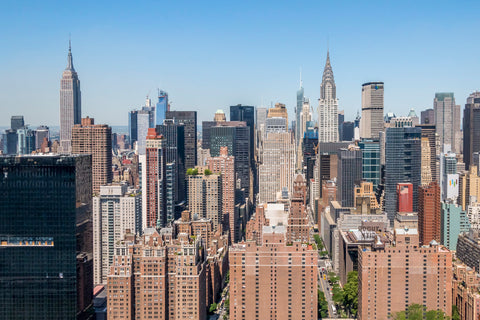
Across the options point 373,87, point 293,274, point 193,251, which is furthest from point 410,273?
point 373,87

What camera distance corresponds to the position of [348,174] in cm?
8506

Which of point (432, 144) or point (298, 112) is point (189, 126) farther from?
point (298, 112)

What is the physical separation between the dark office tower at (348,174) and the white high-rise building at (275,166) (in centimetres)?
1972

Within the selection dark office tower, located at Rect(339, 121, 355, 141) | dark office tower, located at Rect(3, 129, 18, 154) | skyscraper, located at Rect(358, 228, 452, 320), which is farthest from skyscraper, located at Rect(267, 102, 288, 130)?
skyscraper, located at Rect(358, 228, 452, 320)

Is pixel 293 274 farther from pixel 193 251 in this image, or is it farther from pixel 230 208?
pixel 230 208

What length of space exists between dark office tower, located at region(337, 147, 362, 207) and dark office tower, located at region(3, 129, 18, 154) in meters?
40.8

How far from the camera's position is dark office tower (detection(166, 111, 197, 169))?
Answer: 3973 inches

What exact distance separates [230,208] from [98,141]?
18.8 metres

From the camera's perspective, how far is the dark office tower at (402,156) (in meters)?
82.9

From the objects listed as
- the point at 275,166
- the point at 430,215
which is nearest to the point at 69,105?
the point at 275,166

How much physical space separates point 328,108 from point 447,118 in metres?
25.5

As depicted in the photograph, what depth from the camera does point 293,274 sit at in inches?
1558

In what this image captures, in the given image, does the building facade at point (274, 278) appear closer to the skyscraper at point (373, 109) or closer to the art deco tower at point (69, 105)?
the art deco tower at point (69, 105)

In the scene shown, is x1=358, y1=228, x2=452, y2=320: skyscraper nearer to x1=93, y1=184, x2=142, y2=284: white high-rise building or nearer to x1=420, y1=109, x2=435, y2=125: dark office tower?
x1=93, y1=184, x2=142, y2=284: white high-rise building
